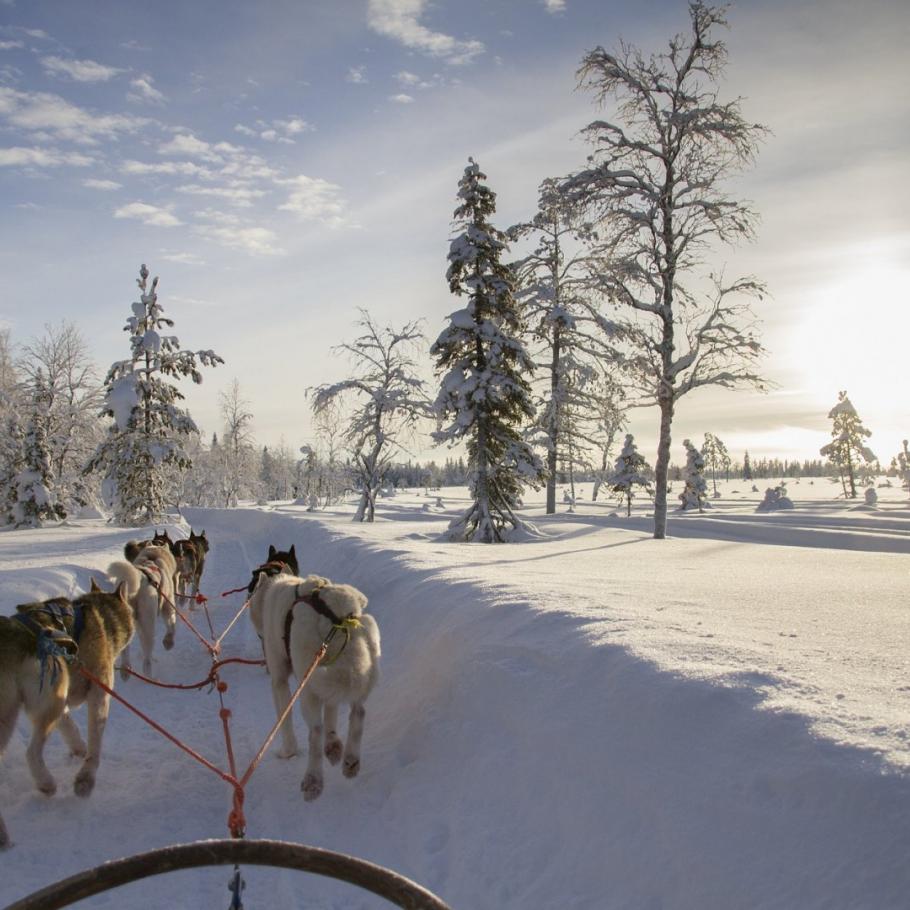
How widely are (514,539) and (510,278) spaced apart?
7.60m

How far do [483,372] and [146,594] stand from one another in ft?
38.3

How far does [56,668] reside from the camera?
3.76 metres

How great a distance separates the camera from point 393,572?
9188 millimetres

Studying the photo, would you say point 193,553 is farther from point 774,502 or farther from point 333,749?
point 774,502

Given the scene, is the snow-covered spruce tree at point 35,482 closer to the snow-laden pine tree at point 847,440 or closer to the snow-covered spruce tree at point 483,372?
the snow-covered spruce tree at point 483,372

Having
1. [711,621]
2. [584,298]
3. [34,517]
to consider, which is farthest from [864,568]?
[34,517]

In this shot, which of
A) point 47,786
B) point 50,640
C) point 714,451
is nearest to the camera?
point 50,640

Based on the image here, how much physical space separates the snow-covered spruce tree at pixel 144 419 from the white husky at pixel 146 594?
1871 centimetres

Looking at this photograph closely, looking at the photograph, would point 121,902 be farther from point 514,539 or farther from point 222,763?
point 514,539

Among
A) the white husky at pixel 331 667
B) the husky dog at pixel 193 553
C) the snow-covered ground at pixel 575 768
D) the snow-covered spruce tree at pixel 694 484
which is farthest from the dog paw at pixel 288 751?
the snow-covered spruce tree at pixel 694 484

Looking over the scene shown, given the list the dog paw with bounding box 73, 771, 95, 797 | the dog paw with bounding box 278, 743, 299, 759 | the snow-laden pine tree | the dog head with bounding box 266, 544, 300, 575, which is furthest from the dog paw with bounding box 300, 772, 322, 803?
the snow-laden pine tree

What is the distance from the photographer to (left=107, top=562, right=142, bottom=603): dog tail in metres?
6.35

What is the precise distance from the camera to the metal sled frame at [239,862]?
1.27m

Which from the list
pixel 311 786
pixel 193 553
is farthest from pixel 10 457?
pixel 311 786
